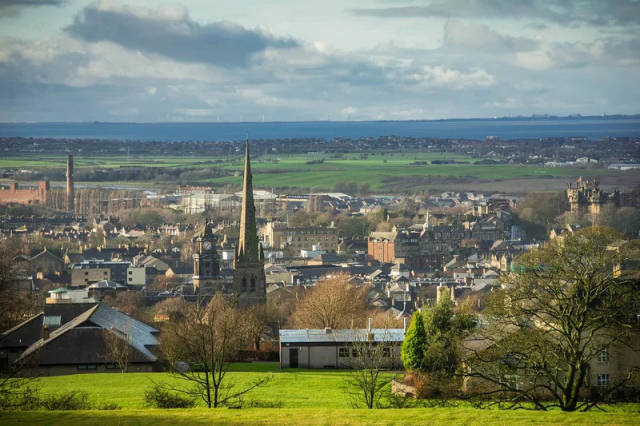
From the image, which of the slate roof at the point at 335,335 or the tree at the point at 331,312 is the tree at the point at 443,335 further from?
the tree at the point at 331,312

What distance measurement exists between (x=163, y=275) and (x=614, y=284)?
93.1 m

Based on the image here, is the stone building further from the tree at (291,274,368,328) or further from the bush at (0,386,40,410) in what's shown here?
the bush at (0,386,40,410)

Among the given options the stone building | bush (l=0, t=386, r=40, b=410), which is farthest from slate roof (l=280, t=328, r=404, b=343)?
the stone building

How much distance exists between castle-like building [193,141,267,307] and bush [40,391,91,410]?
45.8 meters

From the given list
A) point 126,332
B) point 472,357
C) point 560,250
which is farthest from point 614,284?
point 126,332

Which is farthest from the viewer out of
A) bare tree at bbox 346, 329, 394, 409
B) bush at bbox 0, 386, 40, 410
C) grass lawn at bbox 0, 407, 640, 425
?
bare tree at bbox 346, 329, 394, 409

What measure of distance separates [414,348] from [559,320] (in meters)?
9.72

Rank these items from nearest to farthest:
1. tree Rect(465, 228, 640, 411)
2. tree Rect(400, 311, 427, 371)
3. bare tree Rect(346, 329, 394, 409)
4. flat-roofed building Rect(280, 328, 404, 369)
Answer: tree Rect(465, 228, 640, 411) → bare tree Rect(346, 329, 394, 409) → tree Rect(400, 311, 427, 371) → flat-roofed building Rect(280, 328, 404, 369)

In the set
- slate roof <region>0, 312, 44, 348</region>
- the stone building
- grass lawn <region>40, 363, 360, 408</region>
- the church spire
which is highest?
grass lawn <region>40, 363, 360, 408</region>

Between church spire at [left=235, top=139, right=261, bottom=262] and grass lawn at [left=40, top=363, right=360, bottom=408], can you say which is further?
church spire at [left=235, top=139, right=261, bottom=262]

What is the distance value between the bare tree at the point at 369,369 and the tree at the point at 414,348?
0.66m

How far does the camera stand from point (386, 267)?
441 ft

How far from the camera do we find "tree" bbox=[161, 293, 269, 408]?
3284 cm

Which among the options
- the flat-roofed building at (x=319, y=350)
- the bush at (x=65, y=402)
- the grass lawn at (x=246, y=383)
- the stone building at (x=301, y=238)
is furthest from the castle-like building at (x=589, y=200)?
the bush at (x=65, y=402)
